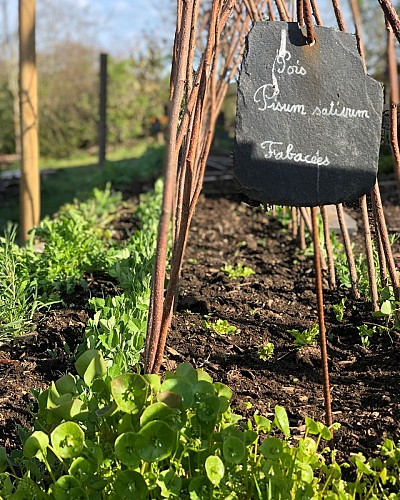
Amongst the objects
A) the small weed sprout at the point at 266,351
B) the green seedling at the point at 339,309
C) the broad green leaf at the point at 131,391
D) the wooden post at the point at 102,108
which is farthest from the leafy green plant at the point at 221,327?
the wooden post at the point at 102,108

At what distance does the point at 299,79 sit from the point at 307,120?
0.12 meters

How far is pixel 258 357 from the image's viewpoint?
98.0 inches

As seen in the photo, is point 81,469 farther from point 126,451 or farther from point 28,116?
point 28,116

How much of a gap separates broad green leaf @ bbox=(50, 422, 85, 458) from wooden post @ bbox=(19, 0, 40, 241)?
3482 millimetres

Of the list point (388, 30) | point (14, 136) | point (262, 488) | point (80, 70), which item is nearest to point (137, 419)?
point (262, 488)

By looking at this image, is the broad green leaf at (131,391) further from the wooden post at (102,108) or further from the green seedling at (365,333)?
the wooden post at (102,108)

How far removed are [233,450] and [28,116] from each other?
3740 millimetres

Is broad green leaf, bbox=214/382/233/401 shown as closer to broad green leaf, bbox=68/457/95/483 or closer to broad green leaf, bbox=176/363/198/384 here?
broad green leaf, bbox=176/363/198/384

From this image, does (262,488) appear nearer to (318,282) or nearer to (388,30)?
(318,282)

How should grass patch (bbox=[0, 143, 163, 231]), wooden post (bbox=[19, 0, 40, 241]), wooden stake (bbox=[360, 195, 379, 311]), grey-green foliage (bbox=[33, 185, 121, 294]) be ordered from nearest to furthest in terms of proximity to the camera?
wooden stake (bbox=[360, 195, 379, 311])
grey-green foliage (bbox=[33, 185, 121, 294])
wooden post (bbox=[19, 0, 40, 241])
grass patch (bbox=[0, 143, 163, 231])

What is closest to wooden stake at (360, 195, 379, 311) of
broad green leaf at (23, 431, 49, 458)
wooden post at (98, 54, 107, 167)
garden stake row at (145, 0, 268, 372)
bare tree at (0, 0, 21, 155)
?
garden stake row at (145, 0, 268, 372)

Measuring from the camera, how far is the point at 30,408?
2.08 meters

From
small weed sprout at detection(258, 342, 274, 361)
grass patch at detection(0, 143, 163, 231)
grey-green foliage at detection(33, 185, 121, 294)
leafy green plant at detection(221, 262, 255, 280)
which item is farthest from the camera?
grass patch at detection(0, 143, 163, 231)

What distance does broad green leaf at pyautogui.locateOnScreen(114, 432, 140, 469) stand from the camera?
58.9 inches
